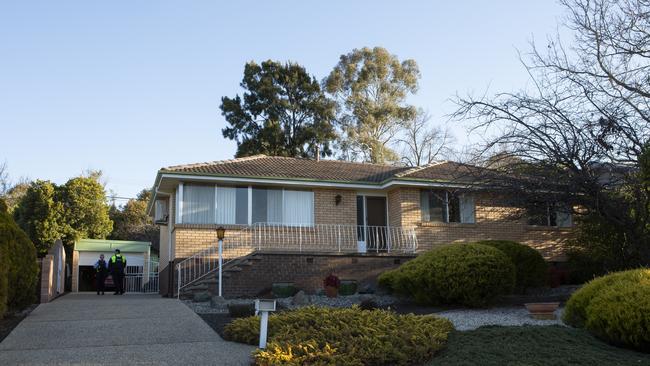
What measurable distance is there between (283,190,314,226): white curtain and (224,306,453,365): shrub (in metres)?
9.61

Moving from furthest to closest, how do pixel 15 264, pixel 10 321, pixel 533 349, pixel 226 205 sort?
pixel 226 205 → pixel 15 264 → pixel 10 321 → pixel 533 349

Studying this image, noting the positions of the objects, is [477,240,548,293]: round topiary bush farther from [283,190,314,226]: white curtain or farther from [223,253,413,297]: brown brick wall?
[283,190,314,226]: white curtain

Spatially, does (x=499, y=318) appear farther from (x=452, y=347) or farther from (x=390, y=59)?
(x=390, y=59)

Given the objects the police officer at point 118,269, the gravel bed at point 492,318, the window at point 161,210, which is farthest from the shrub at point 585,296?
the window at point 161,210

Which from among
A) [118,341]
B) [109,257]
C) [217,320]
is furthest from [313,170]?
[109,257]

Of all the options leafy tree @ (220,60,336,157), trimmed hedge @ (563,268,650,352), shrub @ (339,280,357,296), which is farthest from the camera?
leafy tree @ (220,60,336,157)

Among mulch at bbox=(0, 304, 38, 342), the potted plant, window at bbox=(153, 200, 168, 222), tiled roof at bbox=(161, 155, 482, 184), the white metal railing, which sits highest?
tiled roof at bbox=(161, 155, 482, 184)

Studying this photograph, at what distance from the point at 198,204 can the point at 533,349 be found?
12790 mm

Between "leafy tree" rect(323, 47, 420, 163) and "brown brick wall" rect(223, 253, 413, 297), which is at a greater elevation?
"leafy tree" rect(323, 47, 420, 163)

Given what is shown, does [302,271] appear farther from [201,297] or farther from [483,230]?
[483,230]

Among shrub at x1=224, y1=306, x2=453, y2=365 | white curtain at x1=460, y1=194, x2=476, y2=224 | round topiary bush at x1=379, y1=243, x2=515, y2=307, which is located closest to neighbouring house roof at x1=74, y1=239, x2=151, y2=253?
white curtain at x1=460, y1=194, x2=476, y2=224

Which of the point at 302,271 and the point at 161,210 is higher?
the point at 161,210

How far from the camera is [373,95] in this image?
40.3 metres

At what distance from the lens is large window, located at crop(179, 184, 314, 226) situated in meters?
18.4
